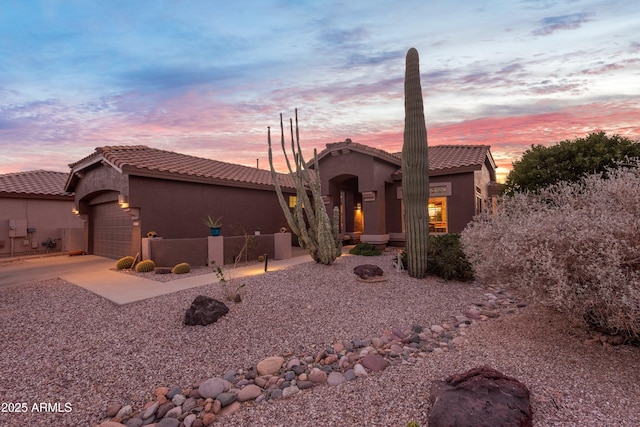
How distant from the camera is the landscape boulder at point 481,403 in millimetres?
2555

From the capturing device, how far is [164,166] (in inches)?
461

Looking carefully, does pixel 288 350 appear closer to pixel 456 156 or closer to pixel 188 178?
pixel 188 178

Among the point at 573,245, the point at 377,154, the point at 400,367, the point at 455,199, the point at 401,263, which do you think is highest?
the point at 377,154

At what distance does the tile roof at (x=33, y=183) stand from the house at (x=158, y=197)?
1.75 meters

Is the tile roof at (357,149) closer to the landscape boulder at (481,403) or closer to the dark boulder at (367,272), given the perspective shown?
the dark boulder at (367,272)

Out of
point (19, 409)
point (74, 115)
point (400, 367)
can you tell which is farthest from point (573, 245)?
point (74, 115)

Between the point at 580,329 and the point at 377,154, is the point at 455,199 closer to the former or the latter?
the point at 377,154

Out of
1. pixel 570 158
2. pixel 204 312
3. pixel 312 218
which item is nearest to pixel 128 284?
pixel 204 312

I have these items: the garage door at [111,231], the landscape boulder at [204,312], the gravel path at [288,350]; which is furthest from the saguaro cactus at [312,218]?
the garage door at [111,231]

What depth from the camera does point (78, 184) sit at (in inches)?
593

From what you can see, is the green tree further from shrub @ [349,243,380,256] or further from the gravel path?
the gravel path

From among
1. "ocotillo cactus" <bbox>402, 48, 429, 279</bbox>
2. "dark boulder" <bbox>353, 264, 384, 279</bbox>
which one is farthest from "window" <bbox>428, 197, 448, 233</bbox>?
"dark boulder" <bbox>353, 264, 384, 279</bbox>

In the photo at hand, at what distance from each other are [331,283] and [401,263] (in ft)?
7.86

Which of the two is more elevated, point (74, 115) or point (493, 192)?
point (74, 115)
